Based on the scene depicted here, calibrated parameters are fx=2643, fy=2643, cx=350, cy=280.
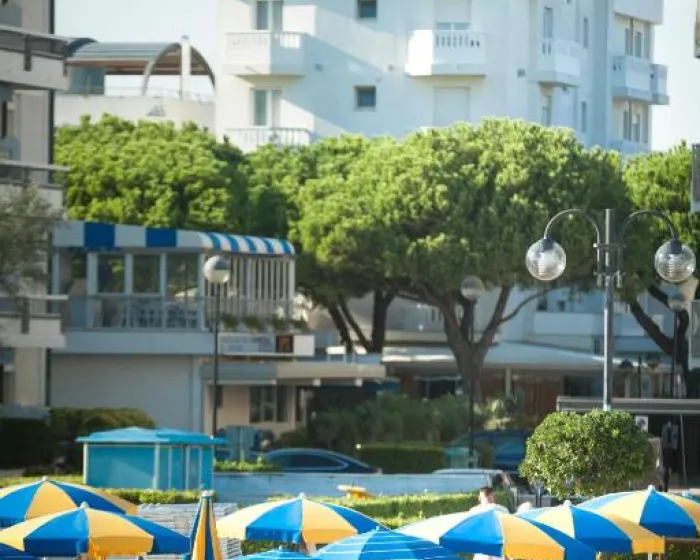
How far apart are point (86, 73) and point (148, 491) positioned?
58.8m

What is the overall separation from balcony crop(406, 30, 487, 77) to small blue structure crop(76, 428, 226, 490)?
48.1 m

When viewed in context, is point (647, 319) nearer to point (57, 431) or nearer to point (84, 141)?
point (84, 141)

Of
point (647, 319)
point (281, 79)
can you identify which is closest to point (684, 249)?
point (647, 319)

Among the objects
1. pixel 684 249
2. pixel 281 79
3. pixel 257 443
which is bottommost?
pixel 257 443

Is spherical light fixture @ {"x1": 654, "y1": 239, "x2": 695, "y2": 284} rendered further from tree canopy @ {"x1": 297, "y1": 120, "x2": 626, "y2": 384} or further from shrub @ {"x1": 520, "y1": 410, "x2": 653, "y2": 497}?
tree canopy @ {"x1": 297, "y1": 120, "x2": 626, "y2": 384}

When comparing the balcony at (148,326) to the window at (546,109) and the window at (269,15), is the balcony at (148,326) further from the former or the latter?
the window at (546,109)

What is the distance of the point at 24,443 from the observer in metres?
51.0

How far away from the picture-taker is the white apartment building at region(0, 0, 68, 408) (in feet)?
181

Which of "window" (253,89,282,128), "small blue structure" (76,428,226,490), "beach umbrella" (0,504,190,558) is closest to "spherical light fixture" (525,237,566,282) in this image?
"beach umbrella" (0,504,190,558)

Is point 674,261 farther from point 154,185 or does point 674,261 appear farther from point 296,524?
point 154,185

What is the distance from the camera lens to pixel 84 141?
7756 centimetres

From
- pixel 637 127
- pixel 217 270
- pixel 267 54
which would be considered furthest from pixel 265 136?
pixel 217 270

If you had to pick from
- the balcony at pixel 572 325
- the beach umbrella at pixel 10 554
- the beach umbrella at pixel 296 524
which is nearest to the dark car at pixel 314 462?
the beach umbrella at pixel 296 524

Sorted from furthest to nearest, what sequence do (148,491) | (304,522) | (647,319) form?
(647,319), (148,491), (304,522)
